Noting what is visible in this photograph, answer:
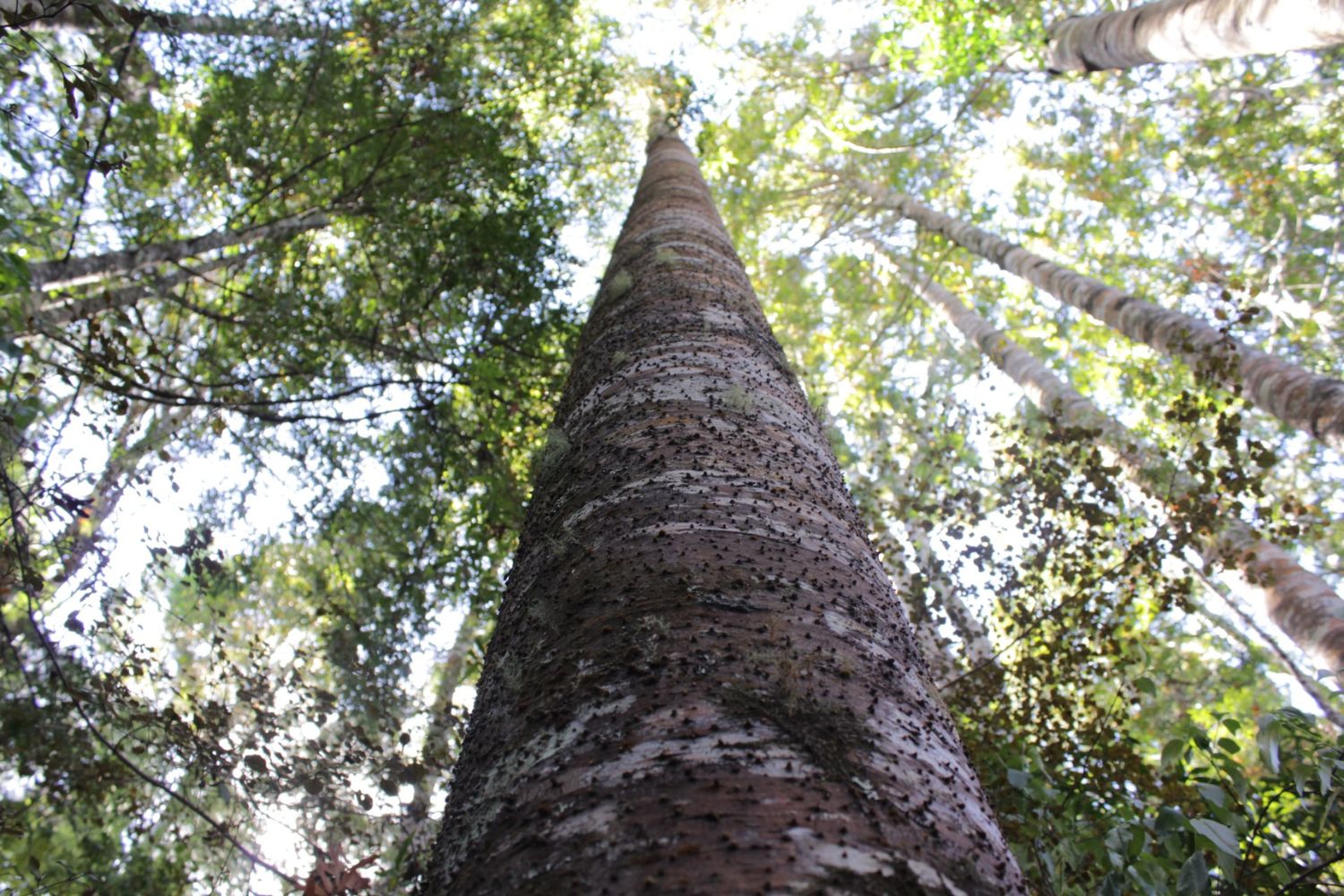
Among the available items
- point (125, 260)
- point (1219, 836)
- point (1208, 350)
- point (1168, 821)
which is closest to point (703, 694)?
point (1219, 836)

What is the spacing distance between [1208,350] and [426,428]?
208 inches

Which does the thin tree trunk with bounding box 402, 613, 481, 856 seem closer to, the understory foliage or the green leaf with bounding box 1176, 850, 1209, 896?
the understory foliage

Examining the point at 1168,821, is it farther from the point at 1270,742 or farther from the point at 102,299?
the point at 102,299

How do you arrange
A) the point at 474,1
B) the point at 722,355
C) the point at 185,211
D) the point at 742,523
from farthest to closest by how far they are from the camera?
the point at 185,211 < the point at 474,1 < the point at 722,355 < the point at 742,523

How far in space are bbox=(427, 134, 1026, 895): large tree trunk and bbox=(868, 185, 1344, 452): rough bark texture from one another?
4.02 m

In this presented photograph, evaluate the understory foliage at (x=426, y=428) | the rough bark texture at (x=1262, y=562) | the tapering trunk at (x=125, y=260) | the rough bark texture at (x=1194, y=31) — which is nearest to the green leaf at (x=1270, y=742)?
the understory foliage at (x=426, y=428)

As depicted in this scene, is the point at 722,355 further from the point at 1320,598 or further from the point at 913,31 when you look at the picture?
the point at 913,31

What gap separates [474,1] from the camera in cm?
747

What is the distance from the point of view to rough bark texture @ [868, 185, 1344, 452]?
433cm

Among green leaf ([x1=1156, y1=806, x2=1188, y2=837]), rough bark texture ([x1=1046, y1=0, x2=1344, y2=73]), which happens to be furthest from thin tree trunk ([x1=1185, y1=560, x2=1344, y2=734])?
rough bark texture ([x1=1046, y1=0, x2=1344, y2=73])

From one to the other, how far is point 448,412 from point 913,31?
611 centimetres

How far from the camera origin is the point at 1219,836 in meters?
1.83

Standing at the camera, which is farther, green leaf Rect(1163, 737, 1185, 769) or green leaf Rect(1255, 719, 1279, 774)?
green leaf Rect(1163, 737, 1185, 769)

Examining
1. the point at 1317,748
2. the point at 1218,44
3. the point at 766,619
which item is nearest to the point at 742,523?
the point at 766,619
